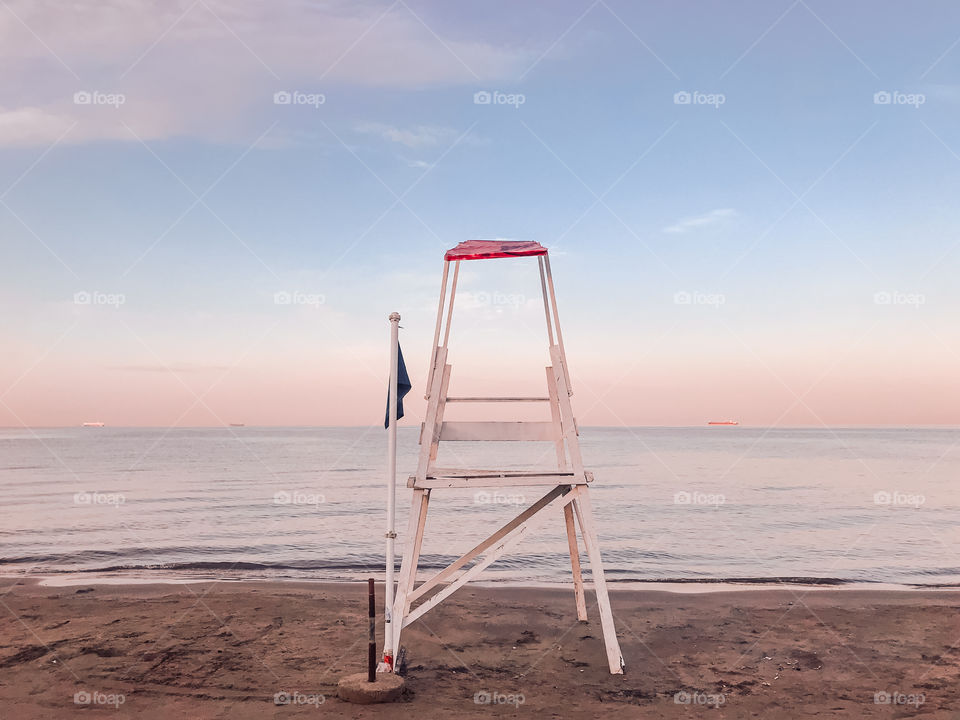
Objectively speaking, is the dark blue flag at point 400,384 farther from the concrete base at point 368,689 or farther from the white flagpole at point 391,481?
the concrete base at point 368,689

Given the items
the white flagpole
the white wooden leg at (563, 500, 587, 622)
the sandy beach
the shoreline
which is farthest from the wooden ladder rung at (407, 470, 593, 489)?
the shoreline

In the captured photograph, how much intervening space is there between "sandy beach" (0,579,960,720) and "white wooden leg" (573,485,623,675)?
0.22m

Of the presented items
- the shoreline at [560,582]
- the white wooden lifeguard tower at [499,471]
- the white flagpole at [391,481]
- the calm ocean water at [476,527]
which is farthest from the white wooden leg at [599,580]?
the calm ocean water at [476,527]

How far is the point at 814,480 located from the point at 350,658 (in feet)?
144

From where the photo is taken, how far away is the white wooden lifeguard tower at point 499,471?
8.67 meters

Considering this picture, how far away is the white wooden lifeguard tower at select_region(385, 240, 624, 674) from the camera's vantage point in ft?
28.5

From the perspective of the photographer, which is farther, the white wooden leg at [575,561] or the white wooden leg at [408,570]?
the white wooden leg at [575,561]

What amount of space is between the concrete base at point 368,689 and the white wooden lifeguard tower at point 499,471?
57cm

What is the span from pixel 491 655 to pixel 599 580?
79.6 inches

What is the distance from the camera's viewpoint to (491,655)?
378 inches

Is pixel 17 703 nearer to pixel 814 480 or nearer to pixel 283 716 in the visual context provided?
pixel 283 716

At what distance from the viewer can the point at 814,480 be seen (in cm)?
4631

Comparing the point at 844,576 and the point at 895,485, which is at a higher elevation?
the point at 895,485

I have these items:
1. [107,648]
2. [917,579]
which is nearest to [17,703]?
[107,648]
